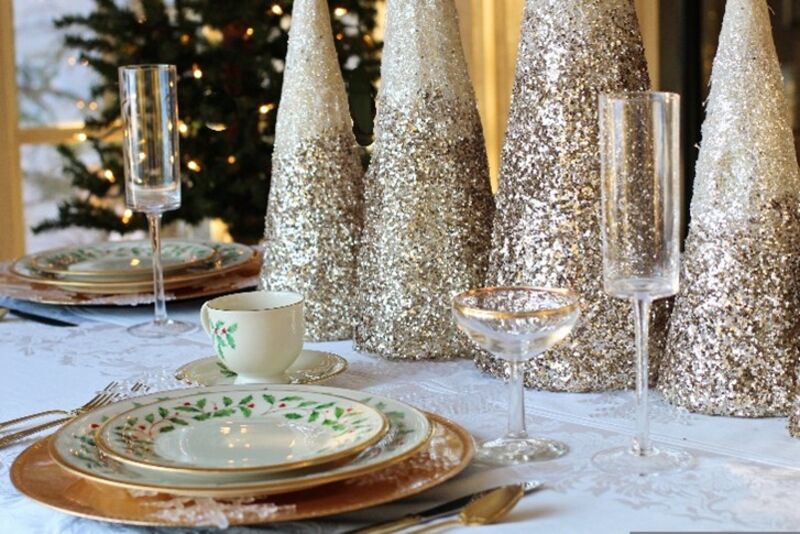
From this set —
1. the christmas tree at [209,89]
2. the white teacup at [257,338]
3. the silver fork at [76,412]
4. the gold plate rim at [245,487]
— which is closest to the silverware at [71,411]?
the silver fork at [76,412]

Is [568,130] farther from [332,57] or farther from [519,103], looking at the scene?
[332,57]

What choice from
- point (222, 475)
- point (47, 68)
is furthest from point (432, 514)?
point (47, 68)

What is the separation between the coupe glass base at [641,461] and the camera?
0.87 meters

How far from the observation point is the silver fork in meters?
1.01

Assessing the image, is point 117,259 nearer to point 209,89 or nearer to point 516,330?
point 516,330

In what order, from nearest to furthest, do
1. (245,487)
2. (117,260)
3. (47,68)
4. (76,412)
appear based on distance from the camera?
(245,487) → (76,412) → (117,260) → (47,68)

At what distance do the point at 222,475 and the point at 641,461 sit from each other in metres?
0.30

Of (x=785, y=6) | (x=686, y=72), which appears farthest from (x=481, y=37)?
(x=785, y=6)

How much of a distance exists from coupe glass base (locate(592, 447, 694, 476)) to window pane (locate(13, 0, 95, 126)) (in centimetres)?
282

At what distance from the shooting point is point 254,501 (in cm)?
80

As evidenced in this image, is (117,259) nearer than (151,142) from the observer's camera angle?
No

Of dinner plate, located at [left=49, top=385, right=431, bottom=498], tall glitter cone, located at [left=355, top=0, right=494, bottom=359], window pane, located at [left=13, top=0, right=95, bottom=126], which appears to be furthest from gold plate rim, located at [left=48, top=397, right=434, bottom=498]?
window pane, located at [left=13, top=0, right=95, bottom=126]

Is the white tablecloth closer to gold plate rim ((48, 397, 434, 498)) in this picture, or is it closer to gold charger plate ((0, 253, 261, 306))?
gold plate rim ((48, 397, 434, 498))

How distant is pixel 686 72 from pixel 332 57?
257 cm
